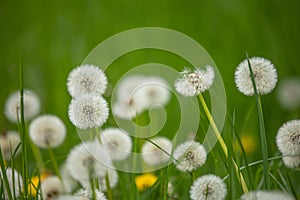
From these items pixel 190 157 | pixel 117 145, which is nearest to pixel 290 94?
pixel 117 145

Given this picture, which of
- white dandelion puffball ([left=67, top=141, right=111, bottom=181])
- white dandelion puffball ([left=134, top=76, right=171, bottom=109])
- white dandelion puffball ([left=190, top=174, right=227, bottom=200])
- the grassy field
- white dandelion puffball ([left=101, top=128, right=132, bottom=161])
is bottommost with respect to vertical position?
white dandelion puffball ([left=190, top=174, right=227, bottom=200])

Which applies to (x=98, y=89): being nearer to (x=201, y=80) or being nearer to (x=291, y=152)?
(x=201, y=80)

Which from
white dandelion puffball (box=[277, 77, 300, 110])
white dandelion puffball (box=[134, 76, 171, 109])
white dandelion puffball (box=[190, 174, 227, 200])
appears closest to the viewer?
white dandelion puffball (box=[190, 174, 227, 200])

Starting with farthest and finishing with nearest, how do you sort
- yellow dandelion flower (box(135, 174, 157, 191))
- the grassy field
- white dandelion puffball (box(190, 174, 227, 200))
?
the grassy field → yellow dandelion flower (box(135, 174, 157, 191)) → white dandelion puffball (box(190, 174, 227, 200))

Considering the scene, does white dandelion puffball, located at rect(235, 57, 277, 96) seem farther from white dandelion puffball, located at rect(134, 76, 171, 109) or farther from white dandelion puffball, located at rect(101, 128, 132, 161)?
white dandelion puffball, located at rect(134, 76, 171, 109)

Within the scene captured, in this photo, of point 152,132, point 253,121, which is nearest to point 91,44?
point 253,121

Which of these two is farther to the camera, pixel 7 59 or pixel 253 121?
pixel 7 59

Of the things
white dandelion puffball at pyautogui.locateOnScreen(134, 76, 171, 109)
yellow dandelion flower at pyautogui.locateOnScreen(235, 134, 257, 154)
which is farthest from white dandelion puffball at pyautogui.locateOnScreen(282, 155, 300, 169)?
yellow dandelion flower at pyautogui.locateOnScreen(235, 134, 257, 154)
